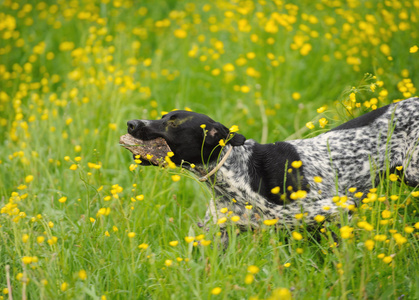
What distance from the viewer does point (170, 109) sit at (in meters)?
5.91

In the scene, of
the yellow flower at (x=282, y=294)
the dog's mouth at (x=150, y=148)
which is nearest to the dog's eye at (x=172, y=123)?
the dog's mouth at (x=150, y=148)

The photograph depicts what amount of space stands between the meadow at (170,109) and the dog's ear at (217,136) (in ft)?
1.24

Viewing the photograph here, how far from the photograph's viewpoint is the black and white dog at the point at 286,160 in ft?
11.2

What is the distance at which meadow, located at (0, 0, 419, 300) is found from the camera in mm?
2773

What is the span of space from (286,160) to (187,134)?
788mm

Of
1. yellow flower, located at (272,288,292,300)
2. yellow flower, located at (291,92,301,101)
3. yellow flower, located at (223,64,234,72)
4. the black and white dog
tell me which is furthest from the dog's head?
yellow flower, located at (223,64,234,72)

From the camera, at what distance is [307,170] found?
12.1ft

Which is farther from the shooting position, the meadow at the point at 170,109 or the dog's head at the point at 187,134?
the dog's head at the point at 187,134

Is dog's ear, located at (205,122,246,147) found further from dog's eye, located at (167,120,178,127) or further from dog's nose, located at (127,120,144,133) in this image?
dog's nose, located at (127,120,144,133)

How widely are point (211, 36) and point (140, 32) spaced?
4.17 feet

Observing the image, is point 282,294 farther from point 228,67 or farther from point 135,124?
point 228,67

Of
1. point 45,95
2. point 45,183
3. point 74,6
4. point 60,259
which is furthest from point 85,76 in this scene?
point 60,259

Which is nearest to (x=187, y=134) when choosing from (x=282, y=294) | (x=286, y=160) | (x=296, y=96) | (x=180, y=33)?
(x=286, y=160)

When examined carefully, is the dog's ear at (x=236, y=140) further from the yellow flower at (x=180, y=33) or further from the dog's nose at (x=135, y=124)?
the yellow flower at (x=180, y=33)
